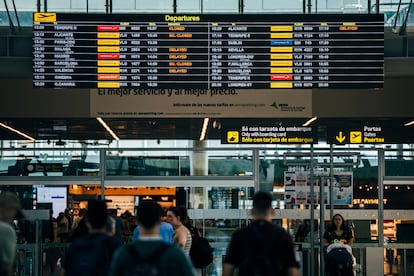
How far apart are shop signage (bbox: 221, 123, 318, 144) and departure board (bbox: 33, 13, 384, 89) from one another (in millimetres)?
2057

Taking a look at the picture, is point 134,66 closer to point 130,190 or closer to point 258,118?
point 258,118

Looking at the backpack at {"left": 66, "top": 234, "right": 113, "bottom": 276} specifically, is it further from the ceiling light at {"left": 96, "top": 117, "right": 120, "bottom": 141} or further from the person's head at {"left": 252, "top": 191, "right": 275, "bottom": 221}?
the ceiling light at {"left": 96, "top": 117, "right": 120, "bottom": 141}

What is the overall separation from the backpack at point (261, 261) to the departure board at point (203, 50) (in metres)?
7.09

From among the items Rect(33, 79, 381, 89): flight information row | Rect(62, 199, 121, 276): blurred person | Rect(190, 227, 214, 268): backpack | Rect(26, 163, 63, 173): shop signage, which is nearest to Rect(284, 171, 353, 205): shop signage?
Rect(33, 79, 381, 89): flight information row

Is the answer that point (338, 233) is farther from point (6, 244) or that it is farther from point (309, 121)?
point (6, 244)

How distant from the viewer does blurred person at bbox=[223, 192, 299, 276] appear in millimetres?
7449

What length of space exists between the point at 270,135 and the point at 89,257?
371 inches

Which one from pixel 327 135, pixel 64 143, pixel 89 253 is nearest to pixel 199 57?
pixel 327 135

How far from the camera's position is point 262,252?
7.48 m

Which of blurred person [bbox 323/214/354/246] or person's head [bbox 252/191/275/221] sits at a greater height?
person's head [bbox 252/191/275/221]

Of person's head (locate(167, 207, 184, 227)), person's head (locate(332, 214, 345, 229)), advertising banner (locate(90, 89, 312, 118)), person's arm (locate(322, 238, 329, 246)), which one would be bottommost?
person's arm (locate(322, 238, 329, 246))

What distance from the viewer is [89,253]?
7379 millimetres

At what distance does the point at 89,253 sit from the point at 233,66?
7.46 m

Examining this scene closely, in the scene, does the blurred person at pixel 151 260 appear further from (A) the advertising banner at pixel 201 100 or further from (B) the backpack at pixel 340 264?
(A) the advertising banner at pixel 201 100
